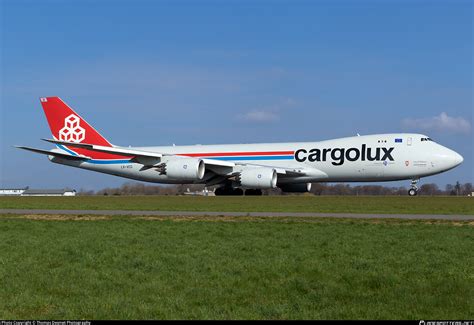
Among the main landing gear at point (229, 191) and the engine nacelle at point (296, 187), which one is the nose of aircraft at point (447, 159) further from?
the main landing gear at point (229, 191)

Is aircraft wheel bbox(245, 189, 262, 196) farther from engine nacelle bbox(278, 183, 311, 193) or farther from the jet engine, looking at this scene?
the jet engine

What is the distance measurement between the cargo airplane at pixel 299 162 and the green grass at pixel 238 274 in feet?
85.5

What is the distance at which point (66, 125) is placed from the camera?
53.0m

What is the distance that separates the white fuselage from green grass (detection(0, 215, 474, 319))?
85.4ft

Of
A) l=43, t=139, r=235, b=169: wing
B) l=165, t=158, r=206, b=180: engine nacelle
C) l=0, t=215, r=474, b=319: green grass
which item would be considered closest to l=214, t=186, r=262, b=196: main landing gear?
l=43, t=139, r=235, b=169: wing

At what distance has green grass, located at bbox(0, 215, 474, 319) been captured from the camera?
7523 millimetres

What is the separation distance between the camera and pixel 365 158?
4188 cm

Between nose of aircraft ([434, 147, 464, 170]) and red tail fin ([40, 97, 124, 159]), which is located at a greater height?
red tail fin ([40, 97, 124, 159])

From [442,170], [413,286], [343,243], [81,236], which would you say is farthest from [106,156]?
[413,286]

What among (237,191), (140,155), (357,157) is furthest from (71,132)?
(357,157)

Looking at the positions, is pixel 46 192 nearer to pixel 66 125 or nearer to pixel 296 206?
pixel 66 125

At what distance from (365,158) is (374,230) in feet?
86.0

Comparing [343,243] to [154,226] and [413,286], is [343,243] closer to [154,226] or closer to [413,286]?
[413,286]

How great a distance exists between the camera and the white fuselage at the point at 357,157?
4138 cm
